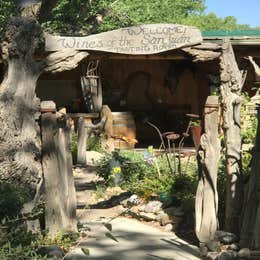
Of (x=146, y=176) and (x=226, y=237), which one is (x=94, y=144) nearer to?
(x=146, y=176)

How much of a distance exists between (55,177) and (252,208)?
83.8 inches

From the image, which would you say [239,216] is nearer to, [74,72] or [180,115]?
[180,115]

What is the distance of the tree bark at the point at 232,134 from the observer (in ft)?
20.0

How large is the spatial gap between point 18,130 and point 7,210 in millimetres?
1310

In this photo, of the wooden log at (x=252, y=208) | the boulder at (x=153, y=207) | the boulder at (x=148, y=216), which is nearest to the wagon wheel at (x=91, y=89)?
the boulder at (x=153, y=207)

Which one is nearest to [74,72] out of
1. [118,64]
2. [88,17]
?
[118,64]

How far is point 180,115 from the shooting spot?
631 inches

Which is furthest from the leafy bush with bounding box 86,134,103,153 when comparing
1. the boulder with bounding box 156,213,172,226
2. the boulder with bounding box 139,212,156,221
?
the boulder with bounding box 156,213,172,226

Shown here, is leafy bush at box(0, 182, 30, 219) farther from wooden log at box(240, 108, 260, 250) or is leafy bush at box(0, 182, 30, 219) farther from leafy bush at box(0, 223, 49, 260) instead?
wooden log at box(240, 108, 260, 250)

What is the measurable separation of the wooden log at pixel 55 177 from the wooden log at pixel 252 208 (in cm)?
190

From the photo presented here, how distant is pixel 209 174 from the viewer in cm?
606

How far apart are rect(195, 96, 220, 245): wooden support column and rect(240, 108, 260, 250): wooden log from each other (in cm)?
40

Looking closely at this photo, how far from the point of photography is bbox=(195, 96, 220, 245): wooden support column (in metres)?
5.99

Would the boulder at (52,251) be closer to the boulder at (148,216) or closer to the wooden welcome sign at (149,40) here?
the boulder at (148,216)
